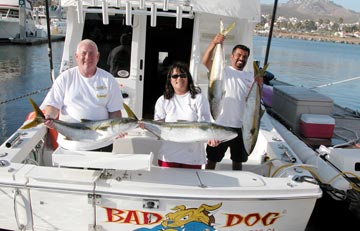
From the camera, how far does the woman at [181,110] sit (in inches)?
117

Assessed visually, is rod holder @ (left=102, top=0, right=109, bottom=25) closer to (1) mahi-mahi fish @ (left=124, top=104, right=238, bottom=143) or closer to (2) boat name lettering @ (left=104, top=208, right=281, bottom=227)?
(1) mahi-mahi fish @ (left=124, top=104, right=238, bottom=143)

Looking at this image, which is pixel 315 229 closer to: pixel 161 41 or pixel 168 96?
pixel 168 96

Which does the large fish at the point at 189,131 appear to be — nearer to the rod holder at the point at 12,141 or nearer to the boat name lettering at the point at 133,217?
the boat name lettering at the point at 133,217

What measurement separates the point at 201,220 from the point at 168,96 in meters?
1.06

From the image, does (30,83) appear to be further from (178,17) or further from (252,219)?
(252,219)

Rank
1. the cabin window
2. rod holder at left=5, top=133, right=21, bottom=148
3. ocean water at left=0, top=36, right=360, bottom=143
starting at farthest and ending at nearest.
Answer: ocean water at left=0, top=36, right=360, bottom=143, the cabin window, rod holder at left=5, top=133, right=21, bottom=148

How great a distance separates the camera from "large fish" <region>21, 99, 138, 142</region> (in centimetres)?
271

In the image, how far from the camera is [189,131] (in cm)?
277

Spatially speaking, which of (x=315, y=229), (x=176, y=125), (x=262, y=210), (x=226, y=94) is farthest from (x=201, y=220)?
(x=315, y=229)

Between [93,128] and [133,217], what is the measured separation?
0.77 meters

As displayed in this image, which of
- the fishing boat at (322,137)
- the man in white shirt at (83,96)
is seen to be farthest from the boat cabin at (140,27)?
the man in white shirt at (83,96)

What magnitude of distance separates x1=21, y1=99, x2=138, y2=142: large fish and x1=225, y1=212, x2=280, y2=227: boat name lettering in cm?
107

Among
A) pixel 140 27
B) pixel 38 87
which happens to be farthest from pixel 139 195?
pixel 38 87

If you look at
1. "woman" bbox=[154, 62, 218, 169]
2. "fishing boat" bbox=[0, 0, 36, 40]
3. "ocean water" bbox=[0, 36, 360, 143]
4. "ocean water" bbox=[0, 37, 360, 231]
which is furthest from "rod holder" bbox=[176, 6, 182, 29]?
"fishing boat" bbox=[0, 0, 36, 40]
